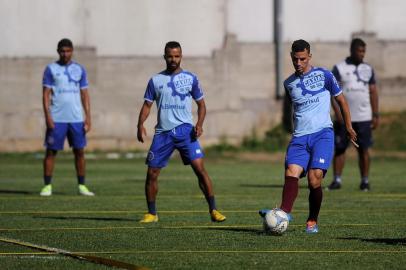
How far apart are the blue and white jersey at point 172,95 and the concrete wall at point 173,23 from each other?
1826 centimetres

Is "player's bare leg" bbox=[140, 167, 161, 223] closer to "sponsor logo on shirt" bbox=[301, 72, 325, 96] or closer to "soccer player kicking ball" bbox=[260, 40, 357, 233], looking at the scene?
"soccer player kicking ball" bbox=[260, 40, 357, 233]

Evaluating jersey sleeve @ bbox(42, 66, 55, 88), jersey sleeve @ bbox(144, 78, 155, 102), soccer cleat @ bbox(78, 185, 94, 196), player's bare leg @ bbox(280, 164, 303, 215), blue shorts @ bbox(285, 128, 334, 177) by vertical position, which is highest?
jersey sleeve @ bbox(144, 78, 155, 102)

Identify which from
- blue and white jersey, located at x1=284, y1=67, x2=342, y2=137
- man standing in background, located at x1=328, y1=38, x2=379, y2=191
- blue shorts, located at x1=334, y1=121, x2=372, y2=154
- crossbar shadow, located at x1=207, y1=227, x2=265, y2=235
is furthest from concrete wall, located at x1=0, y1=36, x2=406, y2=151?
blue and white jersey, located at x1=284, y1=67, x2=342, y2=137

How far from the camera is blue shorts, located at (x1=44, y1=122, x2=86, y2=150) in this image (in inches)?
795

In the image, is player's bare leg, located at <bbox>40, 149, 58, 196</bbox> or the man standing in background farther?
the man standing in background

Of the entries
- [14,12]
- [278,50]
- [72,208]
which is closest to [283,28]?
[278,50]

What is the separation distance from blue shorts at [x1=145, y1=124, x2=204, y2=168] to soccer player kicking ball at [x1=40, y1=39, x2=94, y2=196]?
488 cm

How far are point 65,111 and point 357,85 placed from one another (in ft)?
16.2

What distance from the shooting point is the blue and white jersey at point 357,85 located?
2120cm

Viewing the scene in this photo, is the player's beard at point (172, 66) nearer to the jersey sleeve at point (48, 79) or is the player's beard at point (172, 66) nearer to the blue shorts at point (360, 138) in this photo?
the jersey sleeve at point (48, 79)

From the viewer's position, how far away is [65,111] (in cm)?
2028

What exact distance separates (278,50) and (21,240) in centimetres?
2147

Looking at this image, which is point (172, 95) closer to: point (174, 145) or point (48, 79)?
point (174, 145)

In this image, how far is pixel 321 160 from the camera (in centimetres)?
1378
